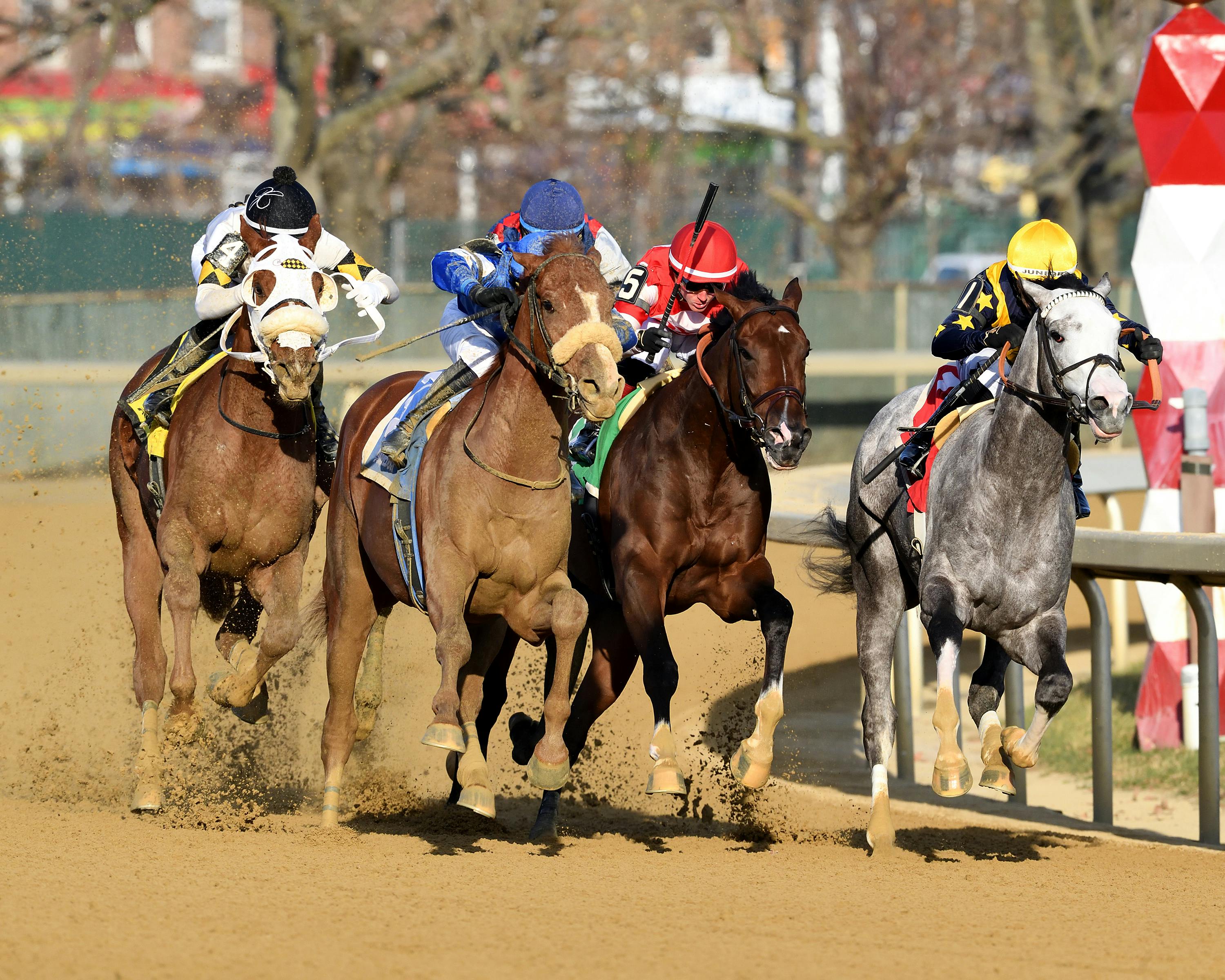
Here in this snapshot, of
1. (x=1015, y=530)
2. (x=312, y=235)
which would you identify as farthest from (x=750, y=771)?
(x=312, y=235)

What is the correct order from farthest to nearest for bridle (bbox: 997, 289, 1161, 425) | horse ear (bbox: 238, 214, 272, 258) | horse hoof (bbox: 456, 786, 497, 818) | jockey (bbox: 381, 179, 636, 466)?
horse ear (bbox: 238, 214, 272, 258)
jockey (bbox: 381, 179, 636, 466)
bridle (bbox: 997, 289, 1161, 425)
horse hoof (bbox: 456, 786, 497, 818)

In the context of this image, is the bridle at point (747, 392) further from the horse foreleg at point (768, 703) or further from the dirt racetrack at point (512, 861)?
the dirt racetrack at point (512, 861)

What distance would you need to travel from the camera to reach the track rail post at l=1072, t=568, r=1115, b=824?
6.90 meters

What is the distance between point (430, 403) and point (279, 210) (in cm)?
90

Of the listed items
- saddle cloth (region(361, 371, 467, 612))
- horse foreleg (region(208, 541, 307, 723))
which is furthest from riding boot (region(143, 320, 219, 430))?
saddle cloth (region(361, 371, 467, 612))

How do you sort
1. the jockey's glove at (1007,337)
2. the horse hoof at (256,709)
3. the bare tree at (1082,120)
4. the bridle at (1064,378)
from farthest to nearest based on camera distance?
1. the bare tree at (1082,120)
2. the horse hoof at (256,709)
3. the jockey's glove at (1007,337)
4. the bridle at (1064,378)

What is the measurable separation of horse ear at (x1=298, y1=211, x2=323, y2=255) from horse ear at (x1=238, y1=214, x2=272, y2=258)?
120mm

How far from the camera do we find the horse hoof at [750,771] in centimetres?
570

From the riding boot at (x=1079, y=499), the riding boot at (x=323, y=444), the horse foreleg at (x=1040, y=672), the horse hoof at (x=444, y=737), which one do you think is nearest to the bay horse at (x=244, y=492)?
→ the riding boot at (x=323, y=444)

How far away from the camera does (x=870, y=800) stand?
7539 millimetres

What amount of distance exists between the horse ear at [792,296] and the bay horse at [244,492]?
1.57 metres

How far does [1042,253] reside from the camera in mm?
5598

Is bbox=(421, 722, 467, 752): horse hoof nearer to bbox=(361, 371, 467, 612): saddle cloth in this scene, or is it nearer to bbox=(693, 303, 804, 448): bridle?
bbox=(361, 371, 467, 612): saddle cloth

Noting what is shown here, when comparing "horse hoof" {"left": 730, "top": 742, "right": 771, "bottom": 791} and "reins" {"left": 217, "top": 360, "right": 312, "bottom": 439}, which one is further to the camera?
"reins" {"left": 217, "top": 360, "right": 312, "bottom": 439}
